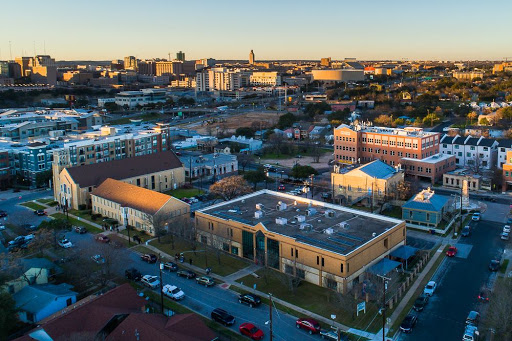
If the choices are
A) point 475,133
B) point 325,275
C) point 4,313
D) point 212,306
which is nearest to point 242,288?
point 212,306

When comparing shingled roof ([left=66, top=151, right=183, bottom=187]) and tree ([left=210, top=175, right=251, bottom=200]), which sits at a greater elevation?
shingled roof ([left=66, top=151, right=183, bottom=187])

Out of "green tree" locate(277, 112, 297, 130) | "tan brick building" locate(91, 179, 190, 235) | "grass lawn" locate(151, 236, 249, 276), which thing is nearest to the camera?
"grass lawn" locate(151, 236, 249, 276)

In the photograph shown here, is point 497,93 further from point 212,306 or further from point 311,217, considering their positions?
point 212,306

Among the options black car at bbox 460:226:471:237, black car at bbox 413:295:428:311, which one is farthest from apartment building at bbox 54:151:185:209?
black car at bbox 413:295:428:311

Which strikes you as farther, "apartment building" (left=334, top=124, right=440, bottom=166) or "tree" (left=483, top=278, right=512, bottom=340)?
"apartment building" (left=334, top=124, right=440, bottom=166)

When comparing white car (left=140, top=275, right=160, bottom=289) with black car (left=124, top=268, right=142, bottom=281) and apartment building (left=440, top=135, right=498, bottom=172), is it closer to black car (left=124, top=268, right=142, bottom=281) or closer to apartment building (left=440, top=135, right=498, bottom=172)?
black car (left=124, top=268, right=142, bottom=281)

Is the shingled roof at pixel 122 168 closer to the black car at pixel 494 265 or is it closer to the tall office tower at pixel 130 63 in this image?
the black car at pixel 494 265

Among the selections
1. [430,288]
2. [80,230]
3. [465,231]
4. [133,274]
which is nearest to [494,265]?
[430,288]

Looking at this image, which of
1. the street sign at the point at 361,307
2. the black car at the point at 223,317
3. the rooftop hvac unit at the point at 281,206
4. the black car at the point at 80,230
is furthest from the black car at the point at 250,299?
the black car at the point at 80,230
